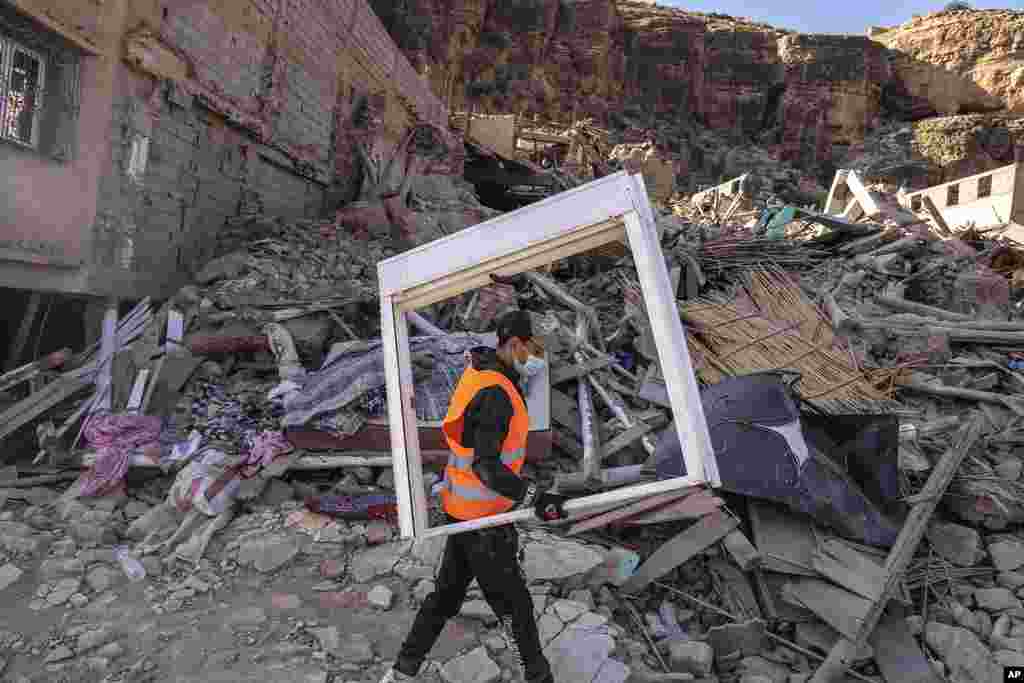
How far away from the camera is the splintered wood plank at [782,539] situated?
3689mm

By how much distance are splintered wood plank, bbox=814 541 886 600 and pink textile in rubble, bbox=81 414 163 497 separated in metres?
5.00

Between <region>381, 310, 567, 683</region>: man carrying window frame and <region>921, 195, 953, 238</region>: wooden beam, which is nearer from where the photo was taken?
<region>381, 310, 567, 683</region>: man carrying window frame

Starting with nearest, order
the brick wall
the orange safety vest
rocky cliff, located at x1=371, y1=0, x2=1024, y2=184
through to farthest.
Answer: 1. the orange safety vest
2. the brick wall
3. rocky cliff, located at x1=371, y1=0, x2=1024, y2=184

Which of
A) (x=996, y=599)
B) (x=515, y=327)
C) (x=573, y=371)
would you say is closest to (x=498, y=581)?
(x=515, y=327)

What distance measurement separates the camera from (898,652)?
11.0 feet

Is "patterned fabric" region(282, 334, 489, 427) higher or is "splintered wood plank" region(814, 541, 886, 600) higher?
"patterned fabric" region(282, 334, 489, 427)

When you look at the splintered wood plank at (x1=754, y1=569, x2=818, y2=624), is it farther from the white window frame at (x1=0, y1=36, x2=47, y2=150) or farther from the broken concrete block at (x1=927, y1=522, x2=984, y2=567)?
the white window frame at (x1=0, y1=36, x2=47, y2=150)

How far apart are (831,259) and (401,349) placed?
28.2 feet

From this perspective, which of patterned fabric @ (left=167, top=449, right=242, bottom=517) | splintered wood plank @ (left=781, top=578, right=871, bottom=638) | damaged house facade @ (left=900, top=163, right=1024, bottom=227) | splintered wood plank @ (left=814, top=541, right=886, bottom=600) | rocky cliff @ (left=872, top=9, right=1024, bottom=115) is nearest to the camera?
splintered wood plank @ (left=781, top=578, right=871, bottom=638)

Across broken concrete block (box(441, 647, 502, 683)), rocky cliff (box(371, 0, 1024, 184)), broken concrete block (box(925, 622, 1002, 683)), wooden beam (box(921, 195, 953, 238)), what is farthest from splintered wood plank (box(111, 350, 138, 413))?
rocky cliff (box(371, 0, 1024, 184))

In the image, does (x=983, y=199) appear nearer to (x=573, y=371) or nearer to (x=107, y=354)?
(x=573, y=371)

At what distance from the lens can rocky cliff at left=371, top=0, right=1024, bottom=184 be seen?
1412 inches

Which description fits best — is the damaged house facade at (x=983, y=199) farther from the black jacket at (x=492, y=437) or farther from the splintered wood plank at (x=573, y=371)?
the black jacket at (x=492, y=437)

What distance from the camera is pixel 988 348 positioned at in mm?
6652
